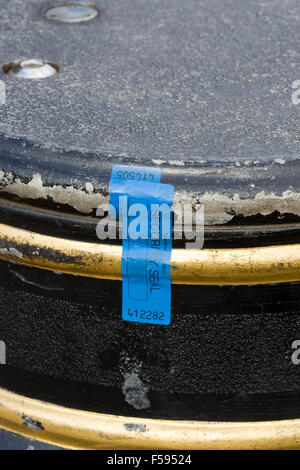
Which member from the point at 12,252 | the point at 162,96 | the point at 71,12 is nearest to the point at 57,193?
Result: the point at 12,252

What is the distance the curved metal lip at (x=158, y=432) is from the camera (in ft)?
3.52

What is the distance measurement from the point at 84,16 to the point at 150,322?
0.68 meters

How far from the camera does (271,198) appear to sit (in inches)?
36.4

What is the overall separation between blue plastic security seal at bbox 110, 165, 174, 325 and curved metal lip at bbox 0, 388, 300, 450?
210 millimetres

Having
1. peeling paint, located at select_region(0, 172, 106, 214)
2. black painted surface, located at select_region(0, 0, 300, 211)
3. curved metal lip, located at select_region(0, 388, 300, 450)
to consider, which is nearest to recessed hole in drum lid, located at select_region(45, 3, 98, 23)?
black painted surface, located at select_region(0, 0, 300, 211)

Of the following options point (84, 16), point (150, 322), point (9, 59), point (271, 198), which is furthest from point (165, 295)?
point (84, 16)

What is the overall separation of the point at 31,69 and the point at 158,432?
0.60m

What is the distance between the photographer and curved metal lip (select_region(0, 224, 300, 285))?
0.94m

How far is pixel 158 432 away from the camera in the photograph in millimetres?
1082

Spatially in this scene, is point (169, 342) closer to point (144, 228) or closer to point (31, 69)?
point (144, 228)

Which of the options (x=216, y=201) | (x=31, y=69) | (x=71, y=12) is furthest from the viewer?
(x=71, y=12)

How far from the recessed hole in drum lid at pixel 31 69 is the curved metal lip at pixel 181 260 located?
11.4 inches
